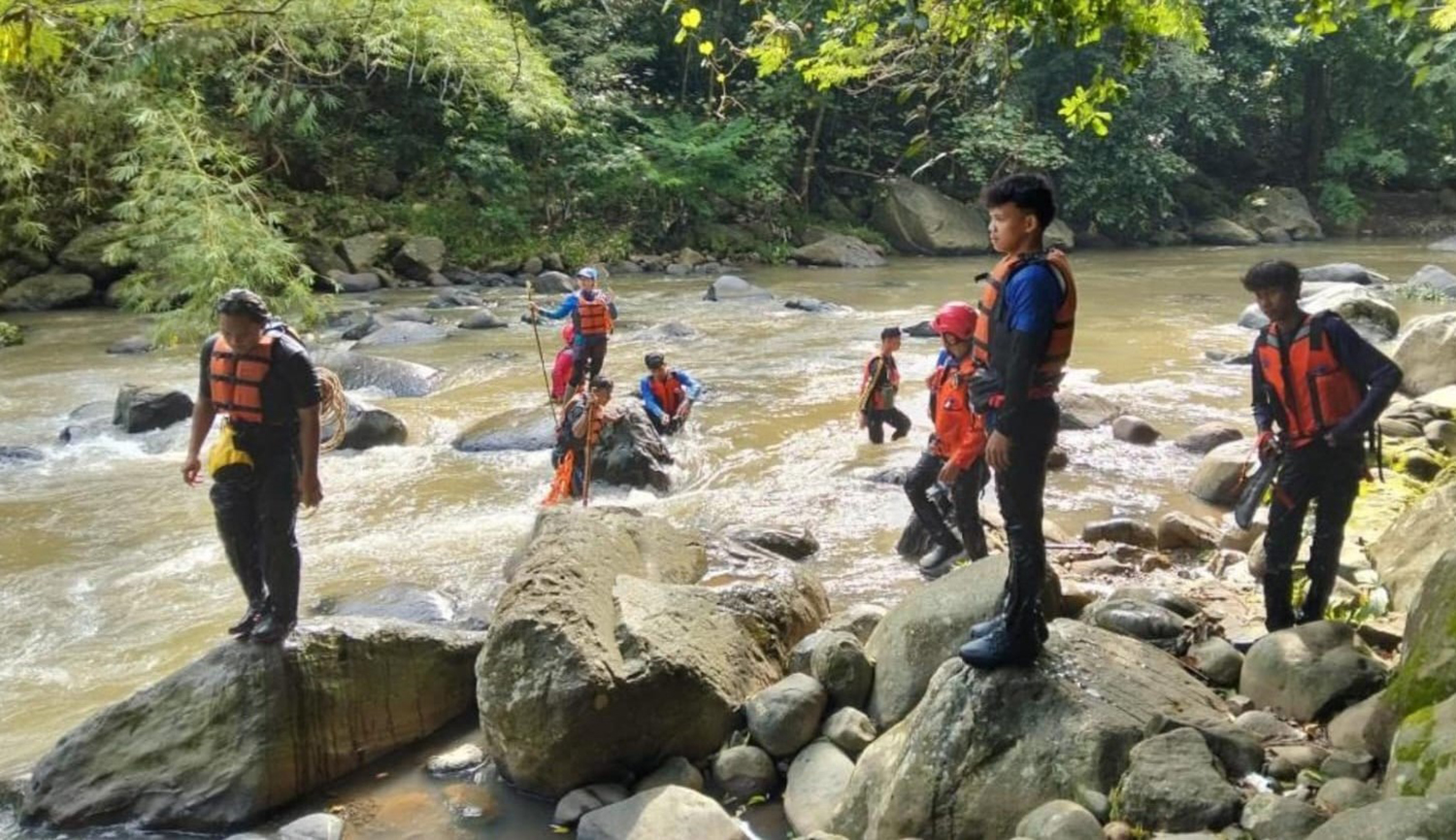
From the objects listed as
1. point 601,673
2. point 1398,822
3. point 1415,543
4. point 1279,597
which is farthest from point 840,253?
point 1398,822

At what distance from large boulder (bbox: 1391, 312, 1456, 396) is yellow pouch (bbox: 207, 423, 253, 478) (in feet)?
31.7

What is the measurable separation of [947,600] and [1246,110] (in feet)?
103

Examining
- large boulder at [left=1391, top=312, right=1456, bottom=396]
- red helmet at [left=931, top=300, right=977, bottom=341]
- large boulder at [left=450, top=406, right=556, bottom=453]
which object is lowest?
large boulder at [left=450, top=406, right=556, bottom=453]

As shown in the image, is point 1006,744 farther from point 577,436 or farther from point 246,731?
point 577,436

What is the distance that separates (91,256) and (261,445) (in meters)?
16.5

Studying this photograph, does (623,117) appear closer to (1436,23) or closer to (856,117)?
(856,117)

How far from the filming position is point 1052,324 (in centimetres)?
337

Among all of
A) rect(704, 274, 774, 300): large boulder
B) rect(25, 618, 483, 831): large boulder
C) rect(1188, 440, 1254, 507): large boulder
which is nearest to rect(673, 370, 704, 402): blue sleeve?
rect(1188, 440, 1254, 507): large boulder

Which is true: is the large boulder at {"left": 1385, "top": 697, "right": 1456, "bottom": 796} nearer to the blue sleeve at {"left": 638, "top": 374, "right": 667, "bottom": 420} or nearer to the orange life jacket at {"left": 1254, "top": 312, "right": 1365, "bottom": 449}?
the orange life jacket at {"left": 1254, "top": 312, "right": 1365, "bottom": 449}

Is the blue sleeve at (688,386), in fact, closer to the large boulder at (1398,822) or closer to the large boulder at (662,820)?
the large boulder at (662,820)

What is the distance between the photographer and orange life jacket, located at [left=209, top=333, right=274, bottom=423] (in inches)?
185

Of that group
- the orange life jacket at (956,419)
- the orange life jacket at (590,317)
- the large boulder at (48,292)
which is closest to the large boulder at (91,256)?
the large boulder at (48,292)

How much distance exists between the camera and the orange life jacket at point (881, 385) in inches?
351

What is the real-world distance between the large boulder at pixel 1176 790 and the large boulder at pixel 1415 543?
1.99m
